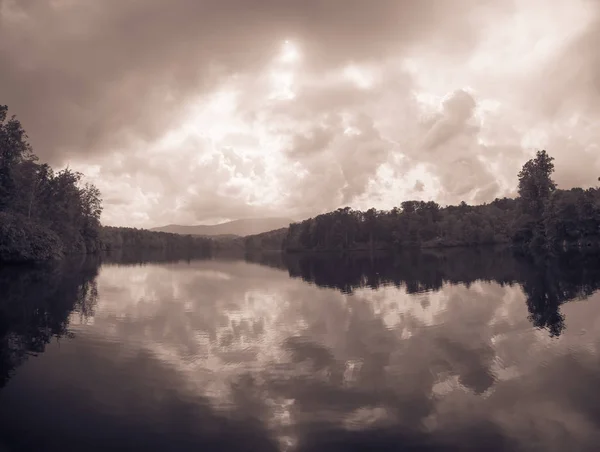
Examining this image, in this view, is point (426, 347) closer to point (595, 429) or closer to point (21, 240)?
point (595, 429)

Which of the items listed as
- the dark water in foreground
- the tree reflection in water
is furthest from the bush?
the dark water in foreground

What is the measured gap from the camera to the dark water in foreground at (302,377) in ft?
38.4

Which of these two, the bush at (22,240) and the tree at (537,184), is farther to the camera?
the tree at (537,184)

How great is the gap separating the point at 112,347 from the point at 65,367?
340 cm

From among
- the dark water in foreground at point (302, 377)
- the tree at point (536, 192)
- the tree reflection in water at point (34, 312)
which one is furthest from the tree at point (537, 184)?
the tree reflection in water at point (34, 312)

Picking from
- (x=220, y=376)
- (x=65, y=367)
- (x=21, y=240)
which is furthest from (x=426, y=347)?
(x=21, y=240)

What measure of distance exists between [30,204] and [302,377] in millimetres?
86013

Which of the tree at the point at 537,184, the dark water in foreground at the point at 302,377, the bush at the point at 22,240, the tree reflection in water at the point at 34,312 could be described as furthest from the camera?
the tree at the point at 537,184

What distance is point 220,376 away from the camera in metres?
16.5

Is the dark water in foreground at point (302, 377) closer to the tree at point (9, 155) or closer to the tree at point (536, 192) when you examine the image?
the tree at point (9, 155)

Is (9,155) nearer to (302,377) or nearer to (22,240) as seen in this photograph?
(22,240)

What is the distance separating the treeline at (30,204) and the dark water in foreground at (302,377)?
36.9 metres

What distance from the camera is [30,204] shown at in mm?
79875

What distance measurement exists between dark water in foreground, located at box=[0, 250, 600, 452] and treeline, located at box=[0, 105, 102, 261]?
121 ft
